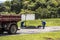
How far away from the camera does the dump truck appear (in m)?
23.5

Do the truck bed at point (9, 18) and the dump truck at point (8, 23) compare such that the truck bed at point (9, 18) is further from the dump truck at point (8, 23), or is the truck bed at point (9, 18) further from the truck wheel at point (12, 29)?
the truck wheel at point (12, 29)

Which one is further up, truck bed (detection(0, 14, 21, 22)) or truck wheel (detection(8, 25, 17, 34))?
truck bed (detection(0, 14, 21, 22))

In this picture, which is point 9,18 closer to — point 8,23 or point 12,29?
point 8,23

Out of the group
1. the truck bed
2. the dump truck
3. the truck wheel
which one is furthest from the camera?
the truck wheel

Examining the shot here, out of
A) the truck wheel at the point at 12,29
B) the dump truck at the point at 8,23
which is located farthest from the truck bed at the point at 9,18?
the truck wheel at the point at 12,29

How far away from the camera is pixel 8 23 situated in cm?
2420

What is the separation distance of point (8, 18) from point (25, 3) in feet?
107

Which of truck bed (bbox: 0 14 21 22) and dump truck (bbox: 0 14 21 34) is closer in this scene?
truck bed (bbox: 0 14 21 22)

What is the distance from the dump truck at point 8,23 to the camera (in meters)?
23.5

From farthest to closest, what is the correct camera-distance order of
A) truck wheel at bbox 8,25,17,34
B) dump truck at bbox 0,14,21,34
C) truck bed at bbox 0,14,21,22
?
truck wheel at bbox 8,25,17,34, dump truck at bbox 0,14,21,34, truck bed at bbox 0,14,21,22

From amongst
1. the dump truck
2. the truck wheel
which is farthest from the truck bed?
the truck wheel

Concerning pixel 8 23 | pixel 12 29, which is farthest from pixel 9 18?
pixel 12 29

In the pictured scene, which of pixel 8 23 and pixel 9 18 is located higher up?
pixel 9 18

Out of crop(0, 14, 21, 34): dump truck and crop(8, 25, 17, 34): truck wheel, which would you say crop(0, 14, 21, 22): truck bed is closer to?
crop(0, 14, 21, 34): dump truck
